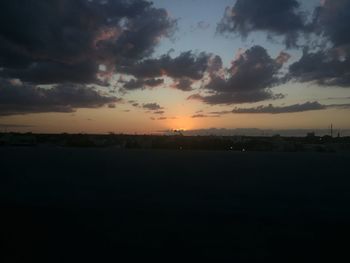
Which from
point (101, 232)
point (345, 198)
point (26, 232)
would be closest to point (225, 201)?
point (345, 198)

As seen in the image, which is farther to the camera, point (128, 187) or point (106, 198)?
point (128, 187)

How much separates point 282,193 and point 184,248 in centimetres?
3456

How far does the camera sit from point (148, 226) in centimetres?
3062

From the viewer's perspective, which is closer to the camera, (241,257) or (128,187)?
(241,257)

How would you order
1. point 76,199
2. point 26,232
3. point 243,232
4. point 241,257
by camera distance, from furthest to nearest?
1. point 76,199
2. point 243,232
3. point 26,232
4. point 241,257

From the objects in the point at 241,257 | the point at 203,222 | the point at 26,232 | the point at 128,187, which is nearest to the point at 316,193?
the point at 128,187

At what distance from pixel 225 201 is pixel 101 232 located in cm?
2104

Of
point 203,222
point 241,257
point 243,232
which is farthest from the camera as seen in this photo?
point 203,222

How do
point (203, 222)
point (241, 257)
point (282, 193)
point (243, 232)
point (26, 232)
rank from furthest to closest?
point (282, 193) → point (203, 222) → point (243, 232) → point (26, 232) → point (241, 257)

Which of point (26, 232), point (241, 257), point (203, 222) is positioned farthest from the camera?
point (203, 222)

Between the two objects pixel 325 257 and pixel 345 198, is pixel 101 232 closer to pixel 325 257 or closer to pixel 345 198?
pixel 325 257

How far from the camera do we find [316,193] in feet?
189

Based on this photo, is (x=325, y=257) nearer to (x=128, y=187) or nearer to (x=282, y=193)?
(x=282, y=193)

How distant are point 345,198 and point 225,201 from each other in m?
15.8
